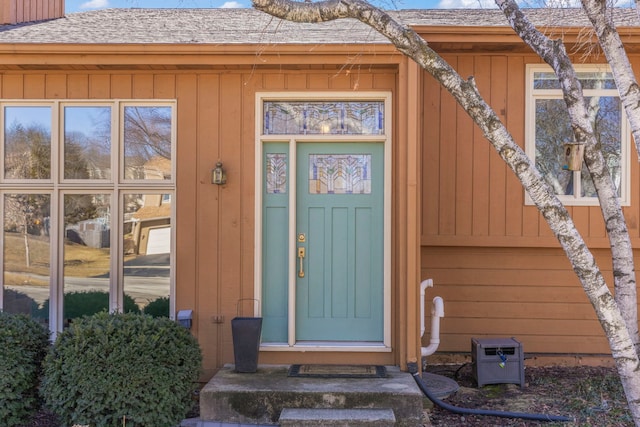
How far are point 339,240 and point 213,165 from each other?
1.40m

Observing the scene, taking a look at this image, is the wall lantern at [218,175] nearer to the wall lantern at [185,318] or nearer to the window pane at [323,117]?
the window pane at [323,117]

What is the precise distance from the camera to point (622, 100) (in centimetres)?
388

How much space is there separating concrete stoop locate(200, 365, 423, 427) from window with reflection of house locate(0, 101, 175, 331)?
4.14 ft

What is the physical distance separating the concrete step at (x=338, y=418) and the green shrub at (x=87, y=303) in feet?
6.51

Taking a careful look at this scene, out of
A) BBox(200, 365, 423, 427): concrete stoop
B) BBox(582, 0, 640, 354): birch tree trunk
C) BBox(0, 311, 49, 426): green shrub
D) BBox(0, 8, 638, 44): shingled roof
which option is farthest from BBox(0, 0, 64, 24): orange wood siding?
BBox(582, 0, 640, 354): birch tree trunk

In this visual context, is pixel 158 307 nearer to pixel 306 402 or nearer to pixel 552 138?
pixel 306 402

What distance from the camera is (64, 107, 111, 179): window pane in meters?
5.38

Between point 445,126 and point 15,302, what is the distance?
4.63 m

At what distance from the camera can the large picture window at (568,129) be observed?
5.77 m

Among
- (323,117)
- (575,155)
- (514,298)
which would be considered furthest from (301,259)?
(575,155)

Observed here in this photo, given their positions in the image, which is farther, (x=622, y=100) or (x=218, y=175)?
(x=218, y=175)

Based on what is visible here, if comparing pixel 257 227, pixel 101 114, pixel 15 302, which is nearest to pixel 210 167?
pixel 257 227

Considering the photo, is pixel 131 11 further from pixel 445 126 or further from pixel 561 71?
pixel 561 71

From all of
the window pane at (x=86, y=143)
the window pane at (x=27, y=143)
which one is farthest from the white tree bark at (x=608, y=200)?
the window pane at (x=27, y=143)
